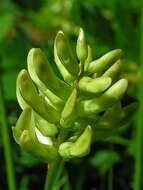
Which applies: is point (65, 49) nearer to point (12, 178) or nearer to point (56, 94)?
point (56, 94)

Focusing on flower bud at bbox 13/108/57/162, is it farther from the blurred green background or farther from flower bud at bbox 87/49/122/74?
the blurred green background

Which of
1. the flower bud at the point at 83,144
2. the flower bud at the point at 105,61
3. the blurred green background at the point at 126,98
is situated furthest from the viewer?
the blurred green background at the point at 126,98

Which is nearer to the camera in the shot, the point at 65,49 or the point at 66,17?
the point at 65,49

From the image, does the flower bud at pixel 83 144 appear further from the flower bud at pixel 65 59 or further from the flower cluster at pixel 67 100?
the flower bud at pixel 65 59

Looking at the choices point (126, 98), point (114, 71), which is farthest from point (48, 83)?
point (126, 98)

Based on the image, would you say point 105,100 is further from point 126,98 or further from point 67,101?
point 126,98

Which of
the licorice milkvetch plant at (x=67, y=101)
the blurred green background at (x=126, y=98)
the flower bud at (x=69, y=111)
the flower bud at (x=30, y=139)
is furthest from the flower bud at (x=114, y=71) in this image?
the blurred green background at (x=126, y=98)

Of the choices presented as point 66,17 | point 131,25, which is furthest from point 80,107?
point 66,17
